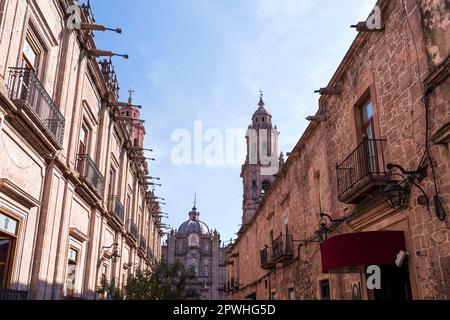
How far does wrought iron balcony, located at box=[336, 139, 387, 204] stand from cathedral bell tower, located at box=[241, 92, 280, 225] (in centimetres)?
4220

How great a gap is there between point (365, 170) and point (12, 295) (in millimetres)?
6652

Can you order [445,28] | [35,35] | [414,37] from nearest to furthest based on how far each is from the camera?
[445,28] → [414,37] → [35,35]

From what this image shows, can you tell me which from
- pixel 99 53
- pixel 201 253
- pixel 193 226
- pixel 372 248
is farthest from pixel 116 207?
pixel 193 226

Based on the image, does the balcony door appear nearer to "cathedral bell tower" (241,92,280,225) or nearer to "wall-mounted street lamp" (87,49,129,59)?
"wall-mounted street lamp" (87,49,129,59)

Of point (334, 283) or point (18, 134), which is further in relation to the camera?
point (334, 283)

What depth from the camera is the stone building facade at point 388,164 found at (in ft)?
20.6

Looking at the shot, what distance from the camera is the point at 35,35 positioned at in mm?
9016

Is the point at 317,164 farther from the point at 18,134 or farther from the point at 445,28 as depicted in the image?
the point at 18,134

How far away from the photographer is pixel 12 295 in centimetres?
756

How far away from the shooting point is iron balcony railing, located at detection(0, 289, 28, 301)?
7188mm

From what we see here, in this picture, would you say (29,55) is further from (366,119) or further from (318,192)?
(318,192)
